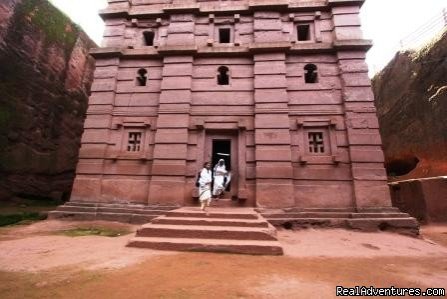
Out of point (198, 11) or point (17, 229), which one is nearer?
point (17, 229)

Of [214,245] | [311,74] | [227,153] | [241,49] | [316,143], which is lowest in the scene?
[214,245]

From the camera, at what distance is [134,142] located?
1145cm

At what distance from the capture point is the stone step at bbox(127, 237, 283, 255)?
618 centimetres

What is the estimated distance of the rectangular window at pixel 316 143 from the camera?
10.7 meters

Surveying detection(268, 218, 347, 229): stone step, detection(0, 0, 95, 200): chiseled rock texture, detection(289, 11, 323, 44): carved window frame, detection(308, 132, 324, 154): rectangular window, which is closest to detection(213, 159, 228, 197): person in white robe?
detection(268, 218, 347, 229): stone step

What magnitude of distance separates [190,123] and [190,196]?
3.00m

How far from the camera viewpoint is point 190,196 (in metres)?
10.4

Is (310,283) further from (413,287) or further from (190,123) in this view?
(190,123)

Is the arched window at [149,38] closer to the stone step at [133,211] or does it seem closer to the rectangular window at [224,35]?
the rectangular window at [224,35]

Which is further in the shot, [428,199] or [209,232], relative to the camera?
[428,199]

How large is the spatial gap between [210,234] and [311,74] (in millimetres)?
8436

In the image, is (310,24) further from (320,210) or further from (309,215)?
(309,215)

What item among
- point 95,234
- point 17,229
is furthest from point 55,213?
point 95,234

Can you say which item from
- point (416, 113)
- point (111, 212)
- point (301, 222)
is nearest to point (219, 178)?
point (301, 222)
